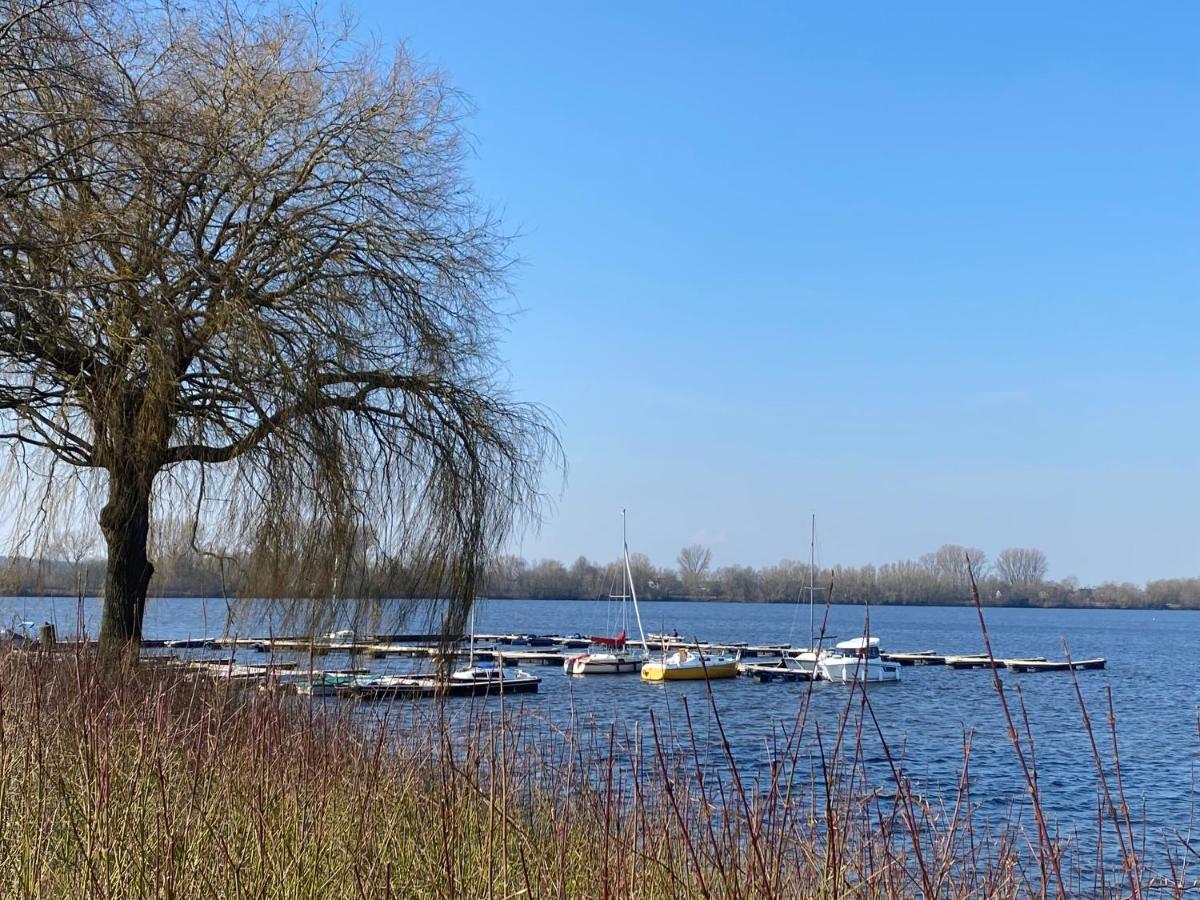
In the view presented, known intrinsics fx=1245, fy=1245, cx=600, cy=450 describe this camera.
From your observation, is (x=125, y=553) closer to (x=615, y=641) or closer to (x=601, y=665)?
(x=601, y=665)

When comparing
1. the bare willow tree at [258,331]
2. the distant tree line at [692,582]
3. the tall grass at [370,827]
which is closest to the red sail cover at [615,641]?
the distant tree line at [692,582]

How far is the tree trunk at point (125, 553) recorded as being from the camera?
1145 cm

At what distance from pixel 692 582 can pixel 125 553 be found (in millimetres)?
108451

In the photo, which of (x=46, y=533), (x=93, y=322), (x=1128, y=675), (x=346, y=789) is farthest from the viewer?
(x=1128, y=675)

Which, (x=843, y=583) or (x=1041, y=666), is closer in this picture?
(x=1041, y=666)

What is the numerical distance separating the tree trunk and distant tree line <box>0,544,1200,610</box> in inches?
10.2

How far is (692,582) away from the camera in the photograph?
11912 centimetres

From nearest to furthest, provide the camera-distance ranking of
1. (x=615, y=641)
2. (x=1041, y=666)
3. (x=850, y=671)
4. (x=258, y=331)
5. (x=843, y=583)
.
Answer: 1. (x=258, y=331)
2. (x=850, y=671)
3. (x=1041, y=666)
4. (x=615, y=641)
5. (x=843, y=583)

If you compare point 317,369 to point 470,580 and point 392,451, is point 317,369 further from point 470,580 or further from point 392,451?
point 470,580

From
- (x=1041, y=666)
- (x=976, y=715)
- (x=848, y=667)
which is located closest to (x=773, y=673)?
(x=848, y=667)

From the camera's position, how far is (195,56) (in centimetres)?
1186

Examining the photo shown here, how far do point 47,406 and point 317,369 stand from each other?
237 cm

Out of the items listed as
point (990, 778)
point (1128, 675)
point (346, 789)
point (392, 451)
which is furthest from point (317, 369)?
point (1128, 675)

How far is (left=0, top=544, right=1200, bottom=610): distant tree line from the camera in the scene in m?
11.6
